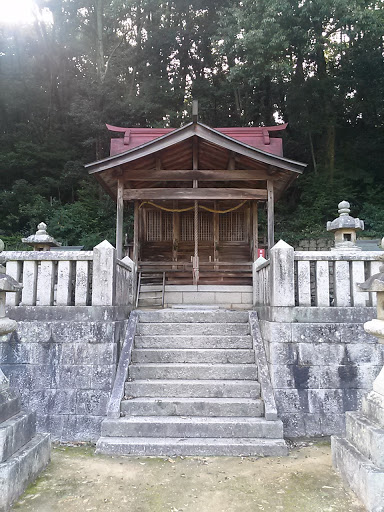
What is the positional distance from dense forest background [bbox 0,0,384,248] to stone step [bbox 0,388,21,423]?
12125 millimetres

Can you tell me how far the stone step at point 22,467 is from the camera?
309cm

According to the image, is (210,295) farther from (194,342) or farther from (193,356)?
(193,356)

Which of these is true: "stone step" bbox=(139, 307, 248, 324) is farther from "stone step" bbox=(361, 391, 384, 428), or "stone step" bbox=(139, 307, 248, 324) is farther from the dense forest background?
the dense forest background

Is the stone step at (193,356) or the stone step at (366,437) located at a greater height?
the stone step at (193,356)

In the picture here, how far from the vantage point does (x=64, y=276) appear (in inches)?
214

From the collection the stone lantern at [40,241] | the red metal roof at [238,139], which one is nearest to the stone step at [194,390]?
the stone lantern at [40,241]

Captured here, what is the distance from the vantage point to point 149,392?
5074 mm

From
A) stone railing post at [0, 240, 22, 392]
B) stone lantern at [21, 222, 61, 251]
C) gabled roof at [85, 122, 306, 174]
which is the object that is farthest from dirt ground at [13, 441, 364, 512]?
gabled roof at [85, 122, 306, 174]

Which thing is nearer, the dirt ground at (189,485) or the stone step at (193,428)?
the dirt ground at (189,485)

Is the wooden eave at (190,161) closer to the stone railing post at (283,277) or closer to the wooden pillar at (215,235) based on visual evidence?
the wooden pillar at (215,235)

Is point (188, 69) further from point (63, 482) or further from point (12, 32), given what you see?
point (63, 482)

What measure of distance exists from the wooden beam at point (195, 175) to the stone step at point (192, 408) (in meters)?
5.65

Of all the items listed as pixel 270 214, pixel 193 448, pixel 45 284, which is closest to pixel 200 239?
pixel 270 214

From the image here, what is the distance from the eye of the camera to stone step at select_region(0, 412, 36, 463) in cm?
318
